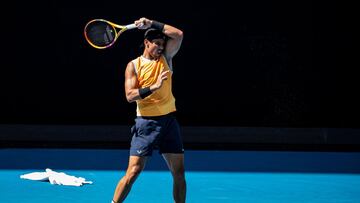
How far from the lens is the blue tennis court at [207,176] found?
7.71 metres

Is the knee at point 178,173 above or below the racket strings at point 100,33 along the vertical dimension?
below

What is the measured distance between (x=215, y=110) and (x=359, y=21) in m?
2.56

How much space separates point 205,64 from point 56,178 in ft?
14.6

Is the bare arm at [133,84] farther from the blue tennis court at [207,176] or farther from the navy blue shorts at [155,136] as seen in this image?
the blue tennis court at [207,176]

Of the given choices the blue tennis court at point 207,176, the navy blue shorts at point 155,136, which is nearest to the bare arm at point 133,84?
the navy blue shorts at point 155,136

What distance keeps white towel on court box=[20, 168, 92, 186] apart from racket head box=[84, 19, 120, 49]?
1.77 meters

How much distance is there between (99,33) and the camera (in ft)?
23.6

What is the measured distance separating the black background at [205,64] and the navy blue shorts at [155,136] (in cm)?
572

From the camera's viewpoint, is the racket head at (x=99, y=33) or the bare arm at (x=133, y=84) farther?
the racket head at (x=99, y=33)

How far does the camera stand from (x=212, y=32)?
12.2m

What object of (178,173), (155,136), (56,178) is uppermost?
(155,136)

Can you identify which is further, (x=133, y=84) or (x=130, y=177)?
(x=133, y=84)

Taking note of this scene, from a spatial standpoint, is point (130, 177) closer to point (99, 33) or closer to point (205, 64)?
point (99, 33)

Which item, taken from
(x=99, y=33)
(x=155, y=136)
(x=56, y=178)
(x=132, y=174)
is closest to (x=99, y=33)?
(x=99, y=33)
